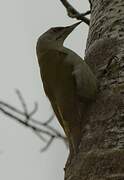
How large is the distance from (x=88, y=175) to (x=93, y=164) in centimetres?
5

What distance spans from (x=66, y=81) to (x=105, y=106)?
46 centimetres

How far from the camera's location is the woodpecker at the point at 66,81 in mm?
2324

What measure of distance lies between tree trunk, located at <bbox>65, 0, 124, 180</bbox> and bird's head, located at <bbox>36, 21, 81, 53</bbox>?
29cm

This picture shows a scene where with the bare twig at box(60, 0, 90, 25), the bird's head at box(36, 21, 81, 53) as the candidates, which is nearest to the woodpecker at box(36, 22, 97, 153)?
the bird's head at box(36, 21, 81, 53)

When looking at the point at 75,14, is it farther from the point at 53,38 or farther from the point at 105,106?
the point at 105,106

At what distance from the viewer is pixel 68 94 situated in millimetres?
2512

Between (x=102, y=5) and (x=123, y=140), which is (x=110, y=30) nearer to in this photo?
(x=102, y=5)

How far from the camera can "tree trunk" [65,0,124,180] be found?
192 cm

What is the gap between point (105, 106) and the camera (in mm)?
2174

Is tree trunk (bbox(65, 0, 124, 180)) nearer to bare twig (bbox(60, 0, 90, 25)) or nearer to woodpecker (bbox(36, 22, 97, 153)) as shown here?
woodpecker (bbox(36, 22, 97, 153))

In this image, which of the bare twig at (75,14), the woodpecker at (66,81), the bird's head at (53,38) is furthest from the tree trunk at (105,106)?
the bare twig at (75,14)

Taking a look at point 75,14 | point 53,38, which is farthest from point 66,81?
point 75,14

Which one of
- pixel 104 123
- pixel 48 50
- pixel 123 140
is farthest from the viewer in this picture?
pixel 48 50

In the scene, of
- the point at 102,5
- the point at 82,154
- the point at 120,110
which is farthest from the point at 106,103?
the point at 102,5
